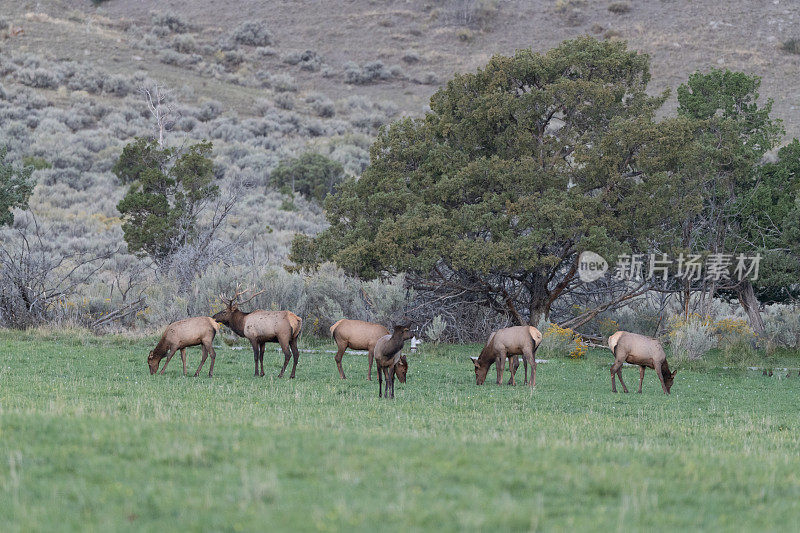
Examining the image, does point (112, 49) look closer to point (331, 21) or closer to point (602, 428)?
point (331, 21)

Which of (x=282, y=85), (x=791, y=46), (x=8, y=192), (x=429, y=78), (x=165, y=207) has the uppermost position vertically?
(x=791, y=46)

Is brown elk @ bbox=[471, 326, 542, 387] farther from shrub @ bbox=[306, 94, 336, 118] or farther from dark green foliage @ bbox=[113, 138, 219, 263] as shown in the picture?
shrub @ bbox=[306, 94, 336, 118]

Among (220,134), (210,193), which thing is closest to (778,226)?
(210,193)

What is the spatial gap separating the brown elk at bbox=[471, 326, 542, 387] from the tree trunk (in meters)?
12.5

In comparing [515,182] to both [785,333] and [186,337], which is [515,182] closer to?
[785,333]

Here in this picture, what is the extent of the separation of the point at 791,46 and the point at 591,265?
6002cm

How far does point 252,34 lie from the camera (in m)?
89.7

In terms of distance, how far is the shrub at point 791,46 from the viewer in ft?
236

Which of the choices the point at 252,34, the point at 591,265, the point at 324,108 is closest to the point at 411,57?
the point at 324,108

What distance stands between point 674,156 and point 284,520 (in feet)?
64.0

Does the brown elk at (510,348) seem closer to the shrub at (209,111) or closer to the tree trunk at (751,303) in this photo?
the tree trunk at (751,303)

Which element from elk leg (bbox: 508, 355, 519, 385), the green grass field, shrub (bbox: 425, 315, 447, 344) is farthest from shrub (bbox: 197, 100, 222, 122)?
the green grass field

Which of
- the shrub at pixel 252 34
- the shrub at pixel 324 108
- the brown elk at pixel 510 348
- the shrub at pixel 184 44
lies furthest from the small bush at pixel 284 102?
the brown elk at pixel 510 348

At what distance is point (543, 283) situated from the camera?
25.2m
